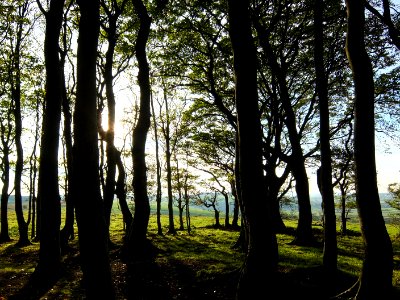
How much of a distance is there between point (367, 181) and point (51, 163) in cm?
935

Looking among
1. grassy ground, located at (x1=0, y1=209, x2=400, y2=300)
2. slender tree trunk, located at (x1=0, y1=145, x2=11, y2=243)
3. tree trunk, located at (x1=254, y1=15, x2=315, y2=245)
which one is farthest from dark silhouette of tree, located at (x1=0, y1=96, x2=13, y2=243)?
tree trunk, located at (x1=254, y1=15, x2=315, y2=245)

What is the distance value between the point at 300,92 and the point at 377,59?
5582 millimetres

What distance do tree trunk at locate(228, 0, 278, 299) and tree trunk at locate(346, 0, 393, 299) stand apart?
1.91 m

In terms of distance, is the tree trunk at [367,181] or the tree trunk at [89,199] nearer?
the tree trunk at [89,199]

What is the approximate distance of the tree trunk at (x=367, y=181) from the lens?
20.9ft

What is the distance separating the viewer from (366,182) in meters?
6.53

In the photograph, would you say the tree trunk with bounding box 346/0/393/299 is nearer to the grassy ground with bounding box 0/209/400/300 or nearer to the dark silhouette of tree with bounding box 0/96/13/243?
the grassy ground with bounding box 0/209/400/300

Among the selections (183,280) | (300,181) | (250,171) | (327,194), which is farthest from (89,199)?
(300,181)

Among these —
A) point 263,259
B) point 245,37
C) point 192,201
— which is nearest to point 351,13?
point 245,37

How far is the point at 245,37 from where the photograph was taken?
745 centimetres

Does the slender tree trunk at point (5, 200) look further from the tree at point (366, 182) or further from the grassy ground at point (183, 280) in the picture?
the tree at point (366, 182)

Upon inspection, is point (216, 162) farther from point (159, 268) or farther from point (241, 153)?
point (241, 153)

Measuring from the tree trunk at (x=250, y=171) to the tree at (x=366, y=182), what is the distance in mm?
1912

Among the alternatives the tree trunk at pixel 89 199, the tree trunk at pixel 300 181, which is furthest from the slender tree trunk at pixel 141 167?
the tree trunk at pixel 300 181
